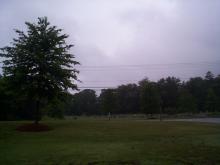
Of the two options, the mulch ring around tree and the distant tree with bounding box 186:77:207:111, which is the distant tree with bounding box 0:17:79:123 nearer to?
the mulch ring around tree

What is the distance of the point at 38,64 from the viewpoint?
33.1 m

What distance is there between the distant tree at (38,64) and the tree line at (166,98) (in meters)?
65.8

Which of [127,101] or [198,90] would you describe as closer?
[198,90]

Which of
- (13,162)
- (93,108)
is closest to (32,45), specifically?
(13,162)

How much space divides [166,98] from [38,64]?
338 ft

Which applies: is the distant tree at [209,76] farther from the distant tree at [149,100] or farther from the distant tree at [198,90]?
the distant tree at [149,100]

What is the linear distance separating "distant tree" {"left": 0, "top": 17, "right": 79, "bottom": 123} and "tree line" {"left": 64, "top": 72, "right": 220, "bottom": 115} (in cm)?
6577

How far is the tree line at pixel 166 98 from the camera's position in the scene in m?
101

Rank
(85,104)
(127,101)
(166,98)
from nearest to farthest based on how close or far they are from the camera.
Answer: (166,98) < (127,101) < (85,104)

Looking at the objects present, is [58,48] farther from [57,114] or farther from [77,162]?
[57,114]

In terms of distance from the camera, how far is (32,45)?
1325 inches

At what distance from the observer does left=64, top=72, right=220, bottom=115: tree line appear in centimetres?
10097

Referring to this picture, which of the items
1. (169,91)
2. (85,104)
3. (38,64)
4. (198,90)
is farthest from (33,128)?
(85,104)

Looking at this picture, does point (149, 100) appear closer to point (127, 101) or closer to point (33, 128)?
point (33, 128)
